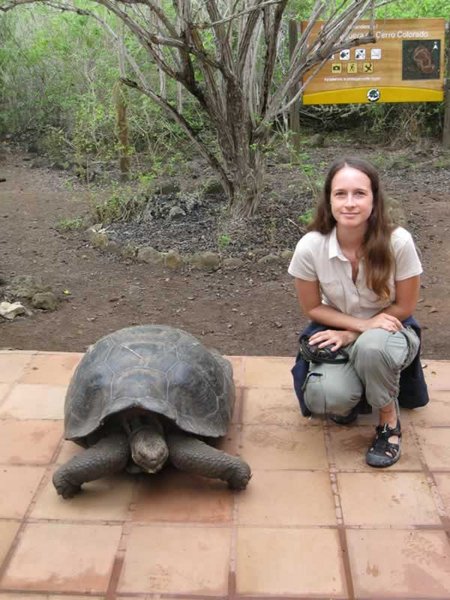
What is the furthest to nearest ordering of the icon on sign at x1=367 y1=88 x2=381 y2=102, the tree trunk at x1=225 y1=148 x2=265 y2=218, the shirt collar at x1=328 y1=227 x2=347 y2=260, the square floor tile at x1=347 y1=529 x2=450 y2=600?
the icon on sign at x1=367 y1=88 x2=381 y2=102 → the tree trunk at x1=225 y1=148 x2=265 y2=218 → the shirt collar at x1=328 y1=227 x2=347 y2=260 → the square floor tile at x1=347 y1=529 x2=450 y2=600

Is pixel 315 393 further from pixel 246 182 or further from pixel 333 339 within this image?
pixel 246 182

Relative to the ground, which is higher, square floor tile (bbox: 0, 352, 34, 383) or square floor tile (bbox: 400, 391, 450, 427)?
square floor tile (bbox: 0, 352, 34, 383)

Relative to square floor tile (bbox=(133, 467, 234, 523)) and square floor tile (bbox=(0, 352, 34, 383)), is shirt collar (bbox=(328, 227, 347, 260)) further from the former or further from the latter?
square floor tile (bbox=(0, 352, 34, 383))

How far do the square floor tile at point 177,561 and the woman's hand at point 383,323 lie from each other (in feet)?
3.22

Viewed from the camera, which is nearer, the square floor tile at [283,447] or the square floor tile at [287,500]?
the square floor tile at [287,500]

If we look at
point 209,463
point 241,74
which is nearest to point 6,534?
point 209,463

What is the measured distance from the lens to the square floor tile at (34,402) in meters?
3.27

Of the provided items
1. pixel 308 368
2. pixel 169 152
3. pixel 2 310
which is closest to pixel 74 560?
pixel 308 368

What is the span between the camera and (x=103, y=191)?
7.93 meters

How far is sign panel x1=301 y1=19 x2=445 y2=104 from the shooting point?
8.21m

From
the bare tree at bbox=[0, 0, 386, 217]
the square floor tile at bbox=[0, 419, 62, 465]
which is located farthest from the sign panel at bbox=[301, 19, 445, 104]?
the square floor tile at bbox=[0, 419, 62, 465]

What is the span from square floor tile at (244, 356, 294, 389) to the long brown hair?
0.93m

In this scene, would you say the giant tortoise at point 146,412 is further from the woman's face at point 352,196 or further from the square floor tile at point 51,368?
the woman's face at point 352,196

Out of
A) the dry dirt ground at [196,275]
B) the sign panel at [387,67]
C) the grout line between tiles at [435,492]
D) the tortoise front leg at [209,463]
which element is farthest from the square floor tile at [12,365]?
the sign panel at [387,67]
